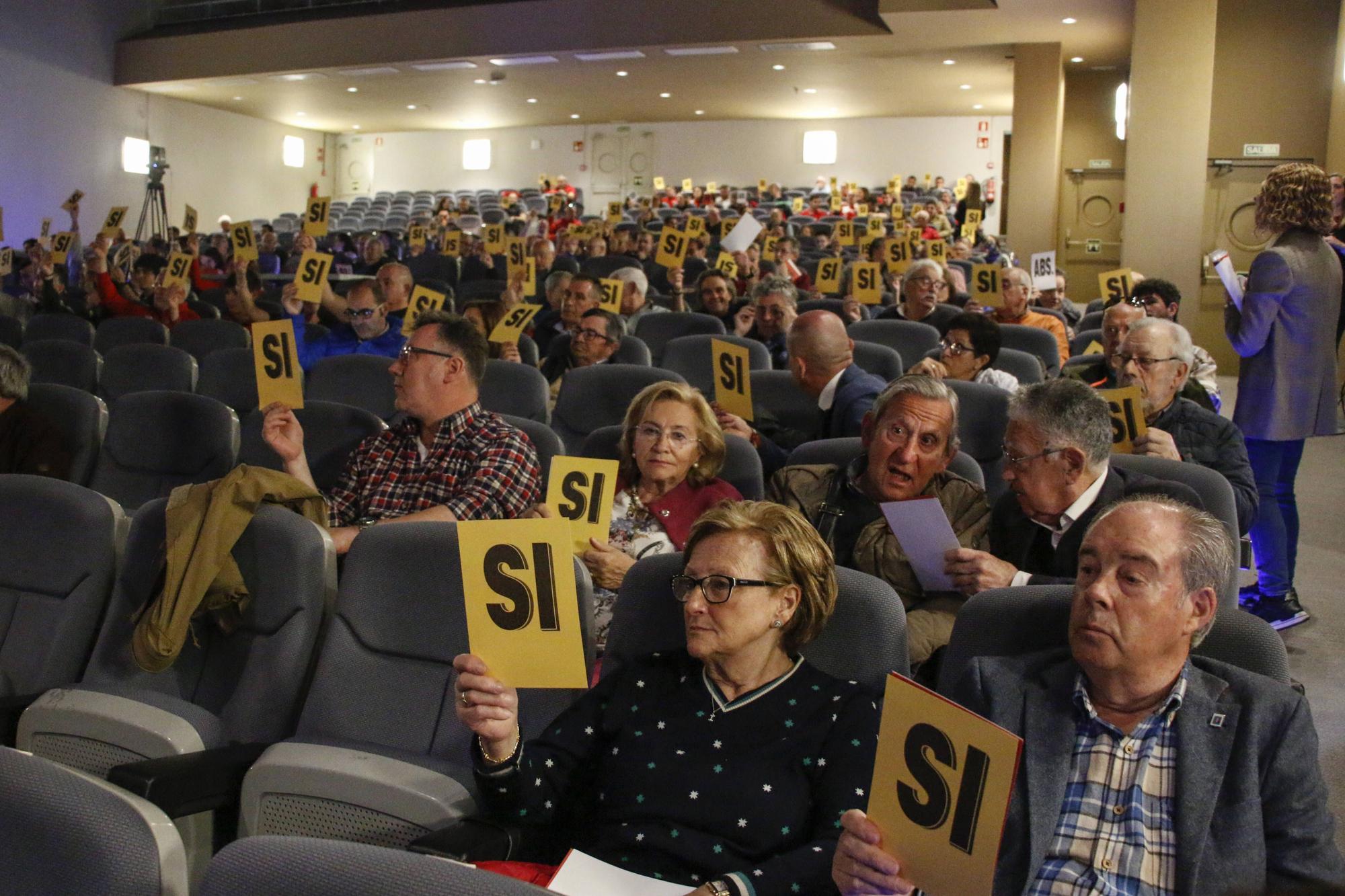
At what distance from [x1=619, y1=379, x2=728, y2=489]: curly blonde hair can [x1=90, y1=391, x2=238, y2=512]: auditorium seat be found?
150 centimetres

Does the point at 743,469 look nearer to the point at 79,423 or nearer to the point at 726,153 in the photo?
the point at 79,423

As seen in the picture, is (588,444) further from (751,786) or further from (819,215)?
(819,215)

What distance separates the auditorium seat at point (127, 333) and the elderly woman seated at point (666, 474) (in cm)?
420

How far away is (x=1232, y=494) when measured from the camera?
2.58 m

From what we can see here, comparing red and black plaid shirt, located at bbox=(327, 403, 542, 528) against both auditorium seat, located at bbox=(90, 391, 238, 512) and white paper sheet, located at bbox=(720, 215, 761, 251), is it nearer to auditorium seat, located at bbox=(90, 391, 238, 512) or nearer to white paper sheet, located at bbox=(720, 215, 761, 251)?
auditorium seat, located at bbox=(90, 391, 238, 512)

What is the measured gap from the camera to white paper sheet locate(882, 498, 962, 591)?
2293 mm

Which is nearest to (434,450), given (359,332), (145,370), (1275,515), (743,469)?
(743,469)

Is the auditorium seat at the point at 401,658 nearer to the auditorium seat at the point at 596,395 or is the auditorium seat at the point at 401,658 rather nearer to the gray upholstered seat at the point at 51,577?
the gray upholstered seat at the point at 51,577

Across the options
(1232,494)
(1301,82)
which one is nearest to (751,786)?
(1232,494)

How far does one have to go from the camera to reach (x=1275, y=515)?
4.14 meters

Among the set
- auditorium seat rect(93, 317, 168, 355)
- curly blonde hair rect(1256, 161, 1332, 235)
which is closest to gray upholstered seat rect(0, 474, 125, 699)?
curly blonde hair rect(1256, 161, 1332, 235)

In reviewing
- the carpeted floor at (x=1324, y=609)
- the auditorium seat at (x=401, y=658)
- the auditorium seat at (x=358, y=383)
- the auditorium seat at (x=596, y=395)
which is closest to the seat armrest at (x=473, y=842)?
the auditorium seat at (x=401, y=658)

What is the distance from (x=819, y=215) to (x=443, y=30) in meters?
5.70

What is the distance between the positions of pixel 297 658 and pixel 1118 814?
148 cm
